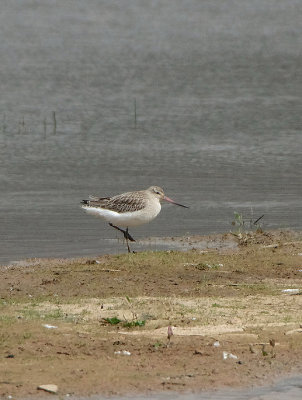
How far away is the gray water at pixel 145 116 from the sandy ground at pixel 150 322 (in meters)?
2.25

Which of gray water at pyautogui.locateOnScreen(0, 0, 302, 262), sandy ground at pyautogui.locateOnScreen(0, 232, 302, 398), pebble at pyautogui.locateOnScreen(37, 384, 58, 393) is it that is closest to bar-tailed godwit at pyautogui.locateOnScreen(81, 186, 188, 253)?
gray water at pyautogui.locateOnScreen(0, 0, 302, 262)

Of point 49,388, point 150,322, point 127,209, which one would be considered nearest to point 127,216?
point 127,209

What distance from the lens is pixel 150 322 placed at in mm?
9508

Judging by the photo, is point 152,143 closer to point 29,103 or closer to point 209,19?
point 29,103

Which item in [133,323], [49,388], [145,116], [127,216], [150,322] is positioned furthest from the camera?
[145,116]

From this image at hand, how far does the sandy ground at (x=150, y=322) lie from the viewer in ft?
26.8

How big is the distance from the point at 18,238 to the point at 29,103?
36.3 ft

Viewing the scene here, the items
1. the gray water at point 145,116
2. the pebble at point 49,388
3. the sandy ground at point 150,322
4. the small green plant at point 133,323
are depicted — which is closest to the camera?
the pebble at point 49,388

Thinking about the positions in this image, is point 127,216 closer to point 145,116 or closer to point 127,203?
point 127,203

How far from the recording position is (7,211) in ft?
52.8

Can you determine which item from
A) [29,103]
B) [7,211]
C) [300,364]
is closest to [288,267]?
[300,364]

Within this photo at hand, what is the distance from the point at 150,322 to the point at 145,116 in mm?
14902

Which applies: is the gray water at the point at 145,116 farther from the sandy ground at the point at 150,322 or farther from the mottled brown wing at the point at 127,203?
the sandy ground at the point at 150,322

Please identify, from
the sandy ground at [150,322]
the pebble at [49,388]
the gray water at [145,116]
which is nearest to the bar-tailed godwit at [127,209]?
the gray water at [145,116]
